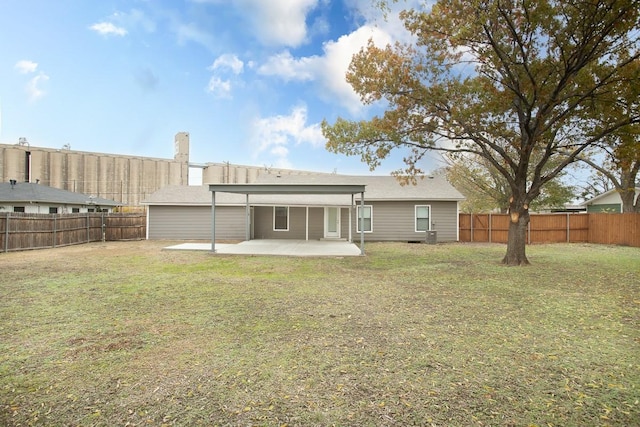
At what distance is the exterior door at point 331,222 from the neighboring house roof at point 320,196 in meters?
0.78

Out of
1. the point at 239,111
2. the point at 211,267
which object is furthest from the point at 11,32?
the point at 239,111

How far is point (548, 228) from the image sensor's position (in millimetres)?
19453

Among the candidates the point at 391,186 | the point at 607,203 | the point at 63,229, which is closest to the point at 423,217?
the point at 391,186

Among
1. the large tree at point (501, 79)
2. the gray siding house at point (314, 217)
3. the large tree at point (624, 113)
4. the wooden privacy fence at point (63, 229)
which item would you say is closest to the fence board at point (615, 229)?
the gray siding house at point (314, 217)

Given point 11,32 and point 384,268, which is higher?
point 11,32

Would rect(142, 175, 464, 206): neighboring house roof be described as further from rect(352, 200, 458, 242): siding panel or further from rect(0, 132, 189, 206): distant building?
rect(0, 132, 189, 206): distant building

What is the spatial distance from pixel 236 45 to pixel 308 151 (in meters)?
9.58

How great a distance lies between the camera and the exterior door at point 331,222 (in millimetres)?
18797

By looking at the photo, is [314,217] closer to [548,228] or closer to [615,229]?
[548,228]

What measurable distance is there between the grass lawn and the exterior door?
10493 millimetres

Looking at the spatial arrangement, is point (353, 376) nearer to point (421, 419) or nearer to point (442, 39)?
point (421, 419)

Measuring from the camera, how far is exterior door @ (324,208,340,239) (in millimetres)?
18797

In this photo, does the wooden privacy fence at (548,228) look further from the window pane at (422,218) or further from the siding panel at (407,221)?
the window pane at (422,218)

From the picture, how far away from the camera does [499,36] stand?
10039 mm
